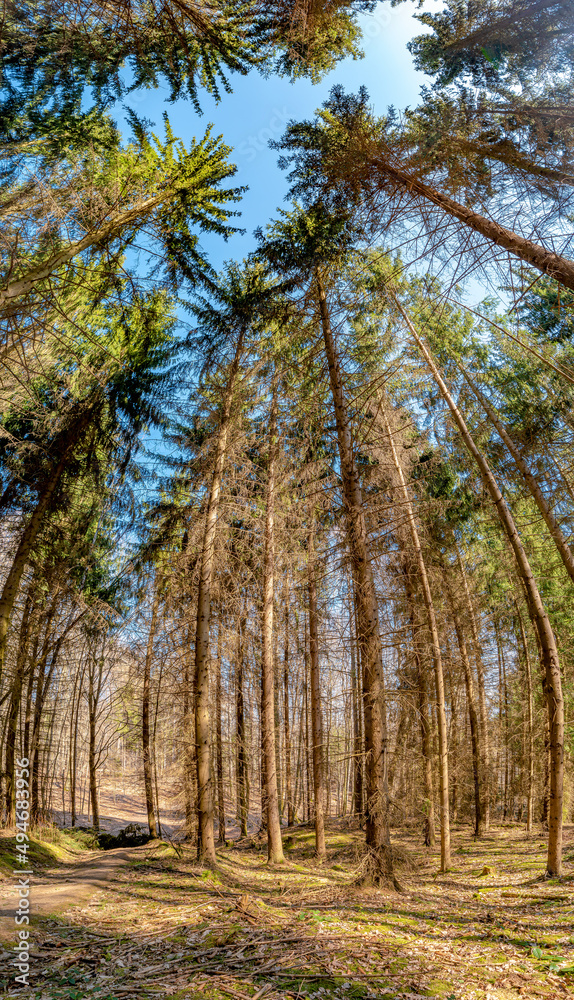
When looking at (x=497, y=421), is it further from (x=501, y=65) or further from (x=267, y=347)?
(x=501, y=65)

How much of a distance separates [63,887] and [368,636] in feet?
18.9

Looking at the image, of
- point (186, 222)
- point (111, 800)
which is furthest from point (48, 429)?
point (111, 800)

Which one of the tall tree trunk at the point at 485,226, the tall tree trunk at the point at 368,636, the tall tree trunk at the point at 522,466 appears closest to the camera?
the tall tree trunk at the point at 485,226

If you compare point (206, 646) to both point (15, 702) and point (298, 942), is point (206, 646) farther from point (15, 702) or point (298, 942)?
point (298, 942)

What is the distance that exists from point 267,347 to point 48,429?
437 centimetres

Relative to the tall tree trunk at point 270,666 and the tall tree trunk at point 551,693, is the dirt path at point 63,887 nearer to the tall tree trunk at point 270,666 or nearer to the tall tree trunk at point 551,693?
the tall tree trunk at point 270,666

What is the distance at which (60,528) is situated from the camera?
9.18m

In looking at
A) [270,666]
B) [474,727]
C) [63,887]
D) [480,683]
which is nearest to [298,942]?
[63,887]

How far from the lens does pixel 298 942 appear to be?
168 inches

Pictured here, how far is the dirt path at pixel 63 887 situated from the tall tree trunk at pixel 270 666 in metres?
3.02

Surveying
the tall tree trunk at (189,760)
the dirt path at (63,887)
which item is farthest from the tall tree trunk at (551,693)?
the dirt path at (63,887)

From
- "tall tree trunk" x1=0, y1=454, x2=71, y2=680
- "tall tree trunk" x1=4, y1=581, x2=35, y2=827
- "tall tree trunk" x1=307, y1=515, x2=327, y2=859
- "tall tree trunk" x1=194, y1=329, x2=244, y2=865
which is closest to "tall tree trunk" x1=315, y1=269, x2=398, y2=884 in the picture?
"tall tree trunk" x1=194, y1=329, x2=244, y2=865

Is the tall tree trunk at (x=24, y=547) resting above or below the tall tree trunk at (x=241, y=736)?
above

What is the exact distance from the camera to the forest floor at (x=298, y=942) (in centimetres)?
354
